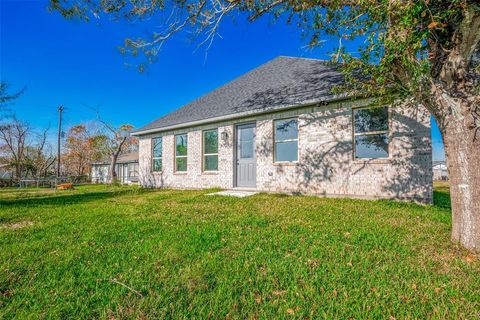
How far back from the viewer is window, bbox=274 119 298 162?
8508mm

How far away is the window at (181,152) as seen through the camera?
38.5 feet

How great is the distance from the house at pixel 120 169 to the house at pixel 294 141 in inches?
547

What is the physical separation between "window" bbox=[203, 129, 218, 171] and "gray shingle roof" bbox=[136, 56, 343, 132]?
81 centimetres

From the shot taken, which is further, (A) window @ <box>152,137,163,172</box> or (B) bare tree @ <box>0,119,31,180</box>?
(B) bare tree @ <box>0,119,31,180</box>

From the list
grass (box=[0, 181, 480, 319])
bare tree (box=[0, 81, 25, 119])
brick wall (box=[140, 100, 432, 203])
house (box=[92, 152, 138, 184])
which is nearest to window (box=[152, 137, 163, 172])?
brick wall (box=[140, 100, 432, 203])

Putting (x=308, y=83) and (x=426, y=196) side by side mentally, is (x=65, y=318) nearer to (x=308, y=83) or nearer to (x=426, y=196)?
(x=426, y=196)

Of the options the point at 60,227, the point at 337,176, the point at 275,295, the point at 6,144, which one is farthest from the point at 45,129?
the point at 275,295

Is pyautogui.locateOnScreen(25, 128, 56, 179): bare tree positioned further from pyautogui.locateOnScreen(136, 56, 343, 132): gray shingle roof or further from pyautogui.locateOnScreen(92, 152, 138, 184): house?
pyautogui.locateOnScreen(136, 56, 343, 132): gray shingle roof

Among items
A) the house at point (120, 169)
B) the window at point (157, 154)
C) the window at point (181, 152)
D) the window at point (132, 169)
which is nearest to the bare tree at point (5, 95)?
the window at point (157, 154)

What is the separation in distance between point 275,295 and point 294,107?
6886mm

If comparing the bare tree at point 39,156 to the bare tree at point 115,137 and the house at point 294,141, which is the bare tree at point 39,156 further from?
the house at point 294,141

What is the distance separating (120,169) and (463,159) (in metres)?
29.5

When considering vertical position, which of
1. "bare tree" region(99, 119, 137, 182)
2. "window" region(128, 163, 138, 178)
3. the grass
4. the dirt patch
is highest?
"bare tree" region(99, 119, 137, 182)

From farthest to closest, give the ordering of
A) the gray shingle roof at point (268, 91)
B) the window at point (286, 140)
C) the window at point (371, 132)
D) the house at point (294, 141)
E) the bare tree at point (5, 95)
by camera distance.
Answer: the bare tree at point (5, 95), the window at point (286, 140), the gray shingle roof at point (268, 91), the window at point (371, 132), the house at point (294, 141)
